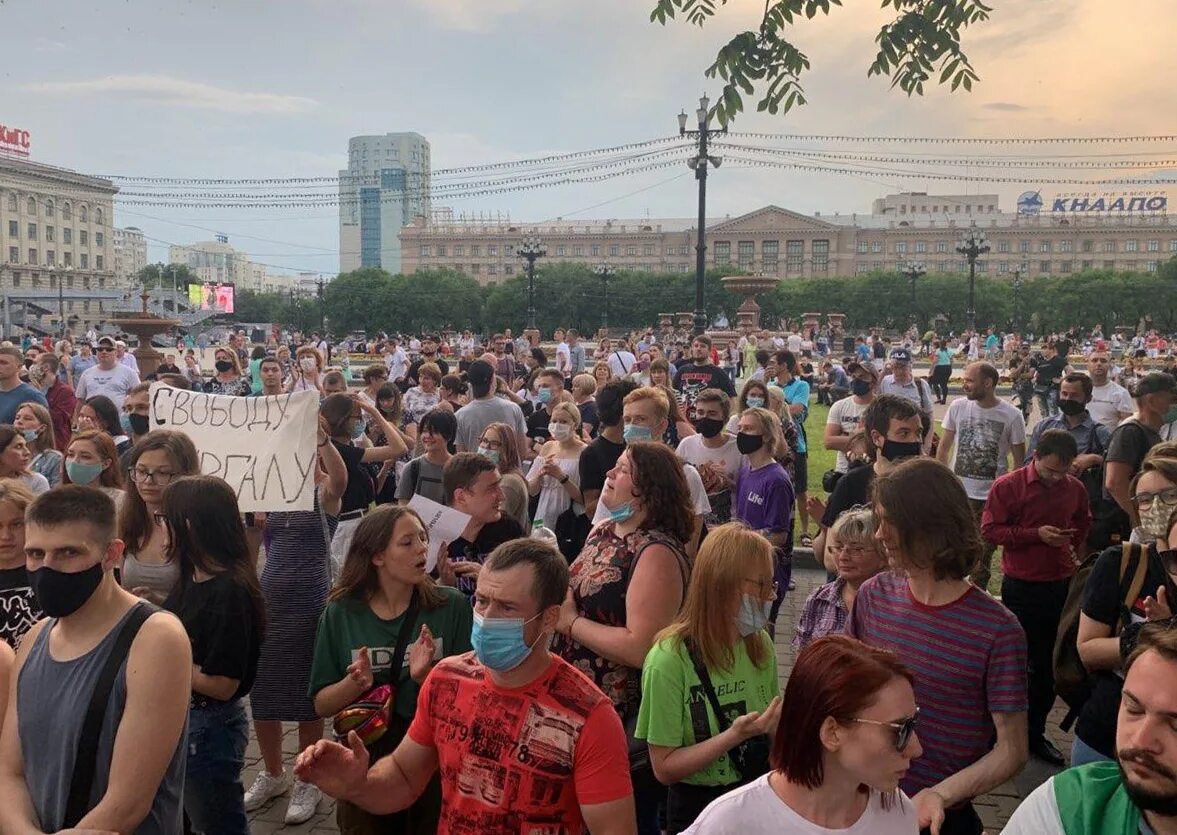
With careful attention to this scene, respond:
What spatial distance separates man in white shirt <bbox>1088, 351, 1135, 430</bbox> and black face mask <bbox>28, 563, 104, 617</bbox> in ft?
28.7

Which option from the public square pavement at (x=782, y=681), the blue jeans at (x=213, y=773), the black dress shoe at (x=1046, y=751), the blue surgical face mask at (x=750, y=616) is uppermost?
the blue surgical face mask at (x=750, y=616)

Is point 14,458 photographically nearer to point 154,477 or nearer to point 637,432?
point 154,477

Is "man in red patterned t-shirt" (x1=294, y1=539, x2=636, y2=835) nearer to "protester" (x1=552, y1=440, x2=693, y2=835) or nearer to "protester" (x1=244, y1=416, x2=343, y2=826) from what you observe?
"protester" (x1=552, y1=440, x2=693, y2=835)

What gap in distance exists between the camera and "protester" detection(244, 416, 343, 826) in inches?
186

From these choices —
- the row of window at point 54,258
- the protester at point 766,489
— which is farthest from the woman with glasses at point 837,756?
the row of window at point 54,258

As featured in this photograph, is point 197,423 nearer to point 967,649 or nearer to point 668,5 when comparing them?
point 668,5

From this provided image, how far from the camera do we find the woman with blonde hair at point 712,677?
2.99 metres

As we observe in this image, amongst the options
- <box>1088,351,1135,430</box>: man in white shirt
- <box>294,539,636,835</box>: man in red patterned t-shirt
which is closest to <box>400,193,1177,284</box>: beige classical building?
<box>1088,351,1135,430</box>: man in white shirt

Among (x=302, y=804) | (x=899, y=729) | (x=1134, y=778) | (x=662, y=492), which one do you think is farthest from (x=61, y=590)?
(x=1134, y=778)

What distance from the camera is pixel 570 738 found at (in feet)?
8.31

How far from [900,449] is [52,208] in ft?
423

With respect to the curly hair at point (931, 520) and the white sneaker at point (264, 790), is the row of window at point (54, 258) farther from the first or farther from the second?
the curly hair at point (931, 520)

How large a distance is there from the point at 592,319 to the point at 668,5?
90.9 metres

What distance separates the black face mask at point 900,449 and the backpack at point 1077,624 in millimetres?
1601
